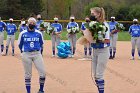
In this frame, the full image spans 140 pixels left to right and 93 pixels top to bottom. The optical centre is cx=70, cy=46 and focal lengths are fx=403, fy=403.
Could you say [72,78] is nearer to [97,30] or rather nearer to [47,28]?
[97,30]

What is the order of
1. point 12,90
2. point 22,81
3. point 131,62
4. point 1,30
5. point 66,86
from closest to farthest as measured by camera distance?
point 12,90
point 66,86
point 22,81
point 131,62
point 1,30

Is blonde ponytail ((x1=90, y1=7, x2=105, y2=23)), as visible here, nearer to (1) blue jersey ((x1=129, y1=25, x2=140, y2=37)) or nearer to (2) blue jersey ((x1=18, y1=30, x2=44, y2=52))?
(2) blue jersey ((x1=18, y1=30, x2=44, y2=52))

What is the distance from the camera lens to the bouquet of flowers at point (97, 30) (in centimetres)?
941

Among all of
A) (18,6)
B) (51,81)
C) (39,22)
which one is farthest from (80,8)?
(51,81)

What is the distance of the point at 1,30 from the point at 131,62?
7115mm

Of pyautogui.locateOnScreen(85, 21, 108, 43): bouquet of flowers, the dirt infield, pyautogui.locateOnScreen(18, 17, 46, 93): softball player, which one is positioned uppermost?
pyautogui.locateOnScreen(85, 21, 108, 43): bouquet of flowers

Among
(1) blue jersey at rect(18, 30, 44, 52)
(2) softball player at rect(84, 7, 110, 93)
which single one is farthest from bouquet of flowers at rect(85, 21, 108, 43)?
(1) blue jersey at rect(18, 30, 44, 52)

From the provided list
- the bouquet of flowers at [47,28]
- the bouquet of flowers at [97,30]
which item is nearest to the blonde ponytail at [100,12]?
the bouquet of flowers at [97,30]

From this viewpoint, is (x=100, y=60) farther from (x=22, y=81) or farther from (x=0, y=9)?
(x=0, y=9)

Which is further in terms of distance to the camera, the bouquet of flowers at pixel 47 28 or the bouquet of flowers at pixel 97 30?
the bouquet of flowers at pixel 47 28

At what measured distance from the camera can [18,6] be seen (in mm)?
66312

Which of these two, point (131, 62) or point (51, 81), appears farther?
point (131, 62)

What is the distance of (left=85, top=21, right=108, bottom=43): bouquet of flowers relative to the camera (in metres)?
9.41

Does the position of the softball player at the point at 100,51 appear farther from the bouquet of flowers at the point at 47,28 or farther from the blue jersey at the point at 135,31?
the bouquet of flowers at the point at 47,28
